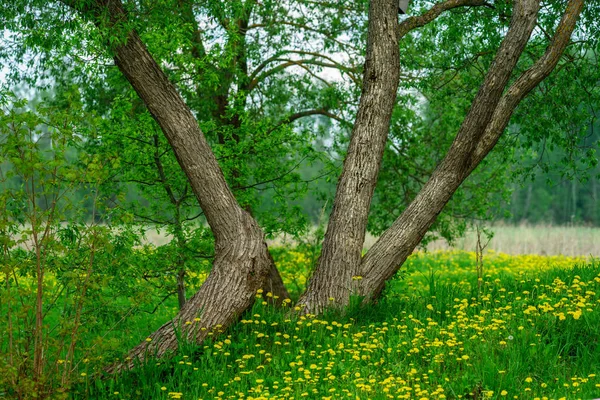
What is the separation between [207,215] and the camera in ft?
25.6

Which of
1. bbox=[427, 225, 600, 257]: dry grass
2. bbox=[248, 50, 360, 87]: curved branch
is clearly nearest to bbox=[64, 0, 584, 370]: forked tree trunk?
bbox=[248, 50, 360, 87]: curved branch

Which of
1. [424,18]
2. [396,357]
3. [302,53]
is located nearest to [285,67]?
[302,53]

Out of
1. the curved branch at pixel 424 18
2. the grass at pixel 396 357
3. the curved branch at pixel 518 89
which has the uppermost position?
the curved branch at pixel 424 18

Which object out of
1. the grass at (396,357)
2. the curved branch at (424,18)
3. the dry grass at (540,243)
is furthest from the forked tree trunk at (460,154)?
the dry grass at (540,243)

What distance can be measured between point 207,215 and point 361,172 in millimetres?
1854

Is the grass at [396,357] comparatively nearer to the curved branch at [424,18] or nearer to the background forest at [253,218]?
the background forest at [253,218]

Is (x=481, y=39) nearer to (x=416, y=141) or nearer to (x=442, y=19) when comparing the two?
(x=442, y=19)

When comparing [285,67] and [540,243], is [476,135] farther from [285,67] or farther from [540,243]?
[540,243]

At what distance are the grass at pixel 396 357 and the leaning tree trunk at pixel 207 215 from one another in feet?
0.78

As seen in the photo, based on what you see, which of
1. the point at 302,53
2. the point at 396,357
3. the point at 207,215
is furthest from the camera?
the point at 302,53

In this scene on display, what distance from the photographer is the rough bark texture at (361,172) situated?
794cm

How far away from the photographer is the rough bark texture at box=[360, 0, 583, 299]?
8.09m

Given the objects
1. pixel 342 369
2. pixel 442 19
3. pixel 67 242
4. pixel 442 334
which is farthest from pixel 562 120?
pixel 67 242

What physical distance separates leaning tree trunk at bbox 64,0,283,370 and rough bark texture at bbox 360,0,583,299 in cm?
137
